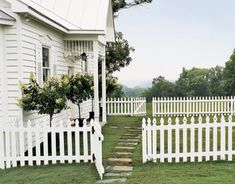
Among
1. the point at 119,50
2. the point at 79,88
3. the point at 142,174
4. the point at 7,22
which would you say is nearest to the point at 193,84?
the point at 119,50

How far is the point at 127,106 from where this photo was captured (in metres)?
20.5

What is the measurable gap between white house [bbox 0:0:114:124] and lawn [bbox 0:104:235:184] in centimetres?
194

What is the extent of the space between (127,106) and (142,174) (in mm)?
13472

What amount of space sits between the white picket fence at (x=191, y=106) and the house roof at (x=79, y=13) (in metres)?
6.99

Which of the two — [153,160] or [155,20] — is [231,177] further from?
[155,20]

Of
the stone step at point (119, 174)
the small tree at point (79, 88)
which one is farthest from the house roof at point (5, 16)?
the stone step at point (119, 174)

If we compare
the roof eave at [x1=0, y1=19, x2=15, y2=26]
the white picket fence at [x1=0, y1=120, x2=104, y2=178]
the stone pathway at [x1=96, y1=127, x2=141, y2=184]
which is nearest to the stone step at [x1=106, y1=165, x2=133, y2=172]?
the stone pathway at [x1=96, y1=127, x2=141, y2=184]

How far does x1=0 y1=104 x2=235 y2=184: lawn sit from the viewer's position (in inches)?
262

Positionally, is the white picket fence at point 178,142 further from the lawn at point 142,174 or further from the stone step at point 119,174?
the stone step at point 119,174

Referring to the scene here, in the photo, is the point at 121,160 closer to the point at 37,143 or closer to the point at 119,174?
the point at 119,174

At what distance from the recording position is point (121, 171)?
7418 mm

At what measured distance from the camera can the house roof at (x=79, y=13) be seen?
12.6 meters

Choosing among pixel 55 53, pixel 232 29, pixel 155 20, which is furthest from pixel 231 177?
pixel 232 29

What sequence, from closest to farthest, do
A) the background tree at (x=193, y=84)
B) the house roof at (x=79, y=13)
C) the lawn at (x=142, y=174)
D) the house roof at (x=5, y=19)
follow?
the lawn at (x=142, y=174), the house roof at (x=5, y=19), the house roof at (x=79, y=13), the background tree at (x=193, y=84)
